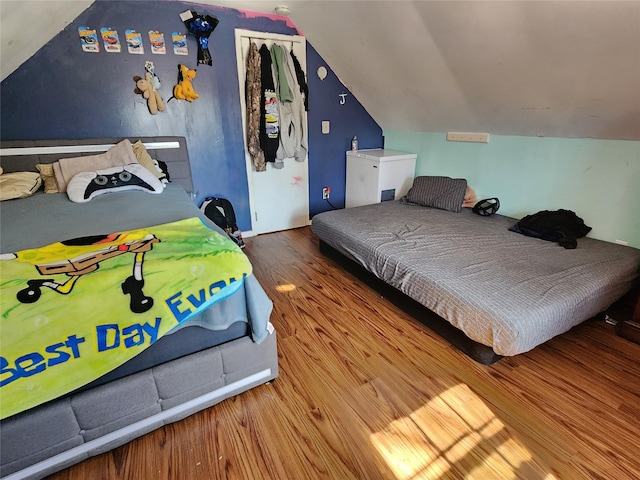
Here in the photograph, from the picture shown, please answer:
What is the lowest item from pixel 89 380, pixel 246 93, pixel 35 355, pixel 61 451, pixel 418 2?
pixel 61 451

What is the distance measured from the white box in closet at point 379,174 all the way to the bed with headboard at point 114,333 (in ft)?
7.21

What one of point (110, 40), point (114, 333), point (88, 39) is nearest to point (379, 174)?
point (110, 40)

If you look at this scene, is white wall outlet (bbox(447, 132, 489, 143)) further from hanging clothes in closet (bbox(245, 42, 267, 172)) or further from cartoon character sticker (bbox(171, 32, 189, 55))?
cartoon character sticker (bbox(171, 32, 189, 55))

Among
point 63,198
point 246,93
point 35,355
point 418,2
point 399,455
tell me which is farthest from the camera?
point 246,93

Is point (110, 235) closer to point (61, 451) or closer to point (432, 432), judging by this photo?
point (61, 451)

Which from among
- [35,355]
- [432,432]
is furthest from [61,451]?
[432,432]

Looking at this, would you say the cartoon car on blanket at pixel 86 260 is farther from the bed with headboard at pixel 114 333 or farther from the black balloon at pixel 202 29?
the black balloon at pixel 202 29

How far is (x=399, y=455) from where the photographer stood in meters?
1.23

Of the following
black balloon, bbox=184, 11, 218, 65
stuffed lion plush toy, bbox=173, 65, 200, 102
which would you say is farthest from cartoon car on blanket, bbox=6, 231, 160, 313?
black balloon, bbox=184, 11, 218, 65

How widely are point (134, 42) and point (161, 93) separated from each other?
0.38 m

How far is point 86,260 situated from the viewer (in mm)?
1191

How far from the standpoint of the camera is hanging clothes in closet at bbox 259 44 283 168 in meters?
2.99

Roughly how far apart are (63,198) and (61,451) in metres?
1.64

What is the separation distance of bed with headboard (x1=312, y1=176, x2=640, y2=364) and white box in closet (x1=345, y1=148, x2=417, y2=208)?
718mm
